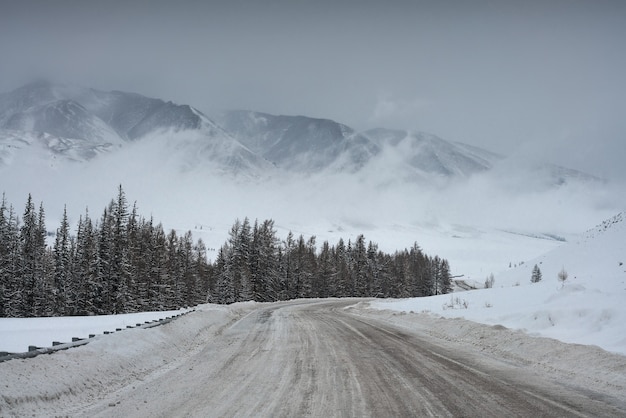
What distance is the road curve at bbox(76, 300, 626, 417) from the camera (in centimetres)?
711

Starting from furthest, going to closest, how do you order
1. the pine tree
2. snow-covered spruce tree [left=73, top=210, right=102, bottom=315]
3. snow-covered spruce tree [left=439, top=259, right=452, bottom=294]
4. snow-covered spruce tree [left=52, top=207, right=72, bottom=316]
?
1. snow-covered spruce tree [left=439, top=259, right=452, bottom=294]
2. snow-covered spruce tree [left=52, top=207, right=72, bottom=316]
3. the pine tree
4. snow-covered spruce tree [left=73, top=210, right=102, bottom=315]

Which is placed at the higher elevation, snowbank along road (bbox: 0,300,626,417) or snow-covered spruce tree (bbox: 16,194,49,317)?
snow-covered spruce tree (bbox: 16,194,49,317)

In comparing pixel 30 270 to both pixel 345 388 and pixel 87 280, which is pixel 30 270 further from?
pixel 345 388

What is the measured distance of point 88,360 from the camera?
30.9ft

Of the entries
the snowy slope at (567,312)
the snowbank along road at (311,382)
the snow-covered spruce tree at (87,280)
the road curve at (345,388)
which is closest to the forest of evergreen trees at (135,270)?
the snow-covered spruce tree at (87,280)

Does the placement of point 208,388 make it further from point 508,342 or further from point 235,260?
point 235,260

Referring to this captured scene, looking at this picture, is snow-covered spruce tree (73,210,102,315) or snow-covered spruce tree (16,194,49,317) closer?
snow-covered spruce tree (73,210,102,315)

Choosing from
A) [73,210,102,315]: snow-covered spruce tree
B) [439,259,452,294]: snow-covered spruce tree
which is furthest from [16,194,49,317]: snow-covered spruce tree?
[439,259,452,294]: snow-covered spruce tree

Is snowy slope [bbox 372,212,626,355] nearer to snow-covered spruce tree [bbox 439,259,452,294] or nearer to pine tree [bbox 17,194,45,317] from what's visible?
pine tree [bbox 17,194,45,317]

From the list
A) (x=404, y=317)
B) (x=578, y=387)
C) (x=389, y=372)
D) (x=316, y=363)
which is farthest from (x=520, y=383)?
(x=404, y=317)

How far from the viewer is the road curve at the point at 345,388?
711cm

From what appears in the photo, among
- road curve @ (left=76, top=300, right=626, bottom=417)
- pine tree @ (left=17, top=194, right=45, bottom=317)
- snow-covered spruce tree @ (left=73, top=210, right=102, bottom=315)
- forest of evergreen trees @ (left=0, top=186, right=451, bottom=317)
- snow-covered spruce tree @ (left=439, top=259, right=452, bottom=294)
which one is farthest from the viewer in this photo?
snow-covered spruce tree @ (left=439, top=259, right=452, bottom=294)

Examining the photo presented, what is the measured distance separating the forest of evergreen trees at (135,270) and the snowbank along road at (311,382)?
125ft

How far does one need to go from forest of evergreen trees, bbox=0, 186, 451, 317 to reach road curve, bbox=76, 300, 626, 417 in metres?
39.4
